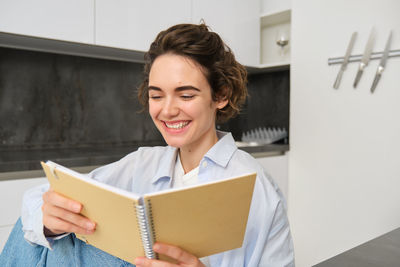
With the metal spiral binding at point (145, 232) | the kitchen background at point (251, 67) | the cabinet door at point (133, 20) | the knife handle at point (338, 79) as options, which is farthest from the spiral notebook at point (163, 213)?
the knife handle at point (338, 79)

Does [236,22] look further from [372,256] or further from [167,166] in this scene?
[372,256]

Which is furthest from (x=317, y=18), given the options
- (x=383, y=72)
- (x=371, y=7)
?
(x=383, y=72)

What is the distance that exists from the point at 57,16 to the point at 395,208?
1966 millimetres

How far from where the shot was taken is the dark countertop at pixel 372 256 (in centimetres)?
55

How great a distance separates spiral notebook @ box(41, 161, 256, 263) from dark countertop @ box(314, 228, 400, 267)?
168 millimetres

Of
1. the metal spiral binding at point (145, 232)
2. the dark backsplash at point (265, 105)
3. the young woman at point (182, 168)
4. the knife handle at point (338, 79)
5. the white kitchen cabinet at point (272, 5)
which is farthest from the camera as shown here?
the dark backsplash at point (265, 105)

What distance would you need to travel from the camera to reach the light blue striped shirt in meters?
0.82

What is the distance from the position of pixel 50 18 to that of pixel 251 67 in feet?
4.62

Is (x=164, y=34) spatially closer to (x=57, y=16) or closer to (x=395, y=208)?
(x=57, y=16)

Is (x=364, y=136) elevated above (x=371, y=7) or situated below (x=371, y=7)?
below

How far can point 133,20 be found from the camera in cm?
191

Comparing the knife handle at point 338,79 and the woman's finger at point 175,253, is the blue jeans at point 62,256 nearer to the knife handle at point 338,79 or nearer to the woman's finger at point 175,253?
the woman's finger at point 175,253

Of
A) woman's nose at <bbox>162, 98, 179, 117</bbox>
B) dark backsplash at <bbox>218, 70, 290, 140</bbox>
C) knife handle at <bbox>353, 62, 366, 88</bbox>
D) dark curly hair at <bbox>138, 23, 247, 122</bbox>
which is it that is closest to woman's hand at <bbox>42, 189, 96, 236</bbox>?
woman's nose at <bbox>162, 98, 179, 117</bbox>

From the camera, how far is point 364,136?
1989 millimetres
